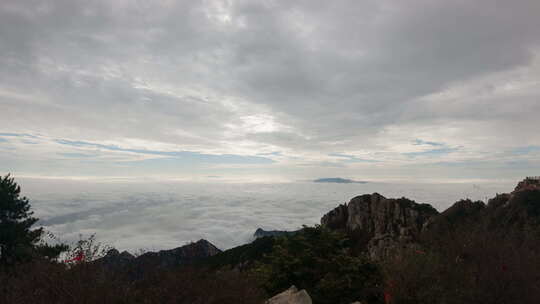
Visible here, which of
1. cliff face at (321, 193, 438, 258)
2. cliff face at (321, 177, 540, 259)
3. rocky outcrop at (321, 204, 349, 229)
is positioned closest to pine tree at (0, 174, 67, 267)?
cliff face at (321, 177, 540, 259)

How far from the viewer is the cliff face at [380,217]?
164 feet

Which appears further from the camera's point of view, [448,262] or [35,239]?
[35,239]

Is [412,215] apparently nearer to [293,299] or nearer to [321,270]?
[321,270]

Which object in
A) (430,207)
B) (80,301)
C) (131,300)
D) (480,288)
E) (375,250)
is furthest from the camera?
(430,207)

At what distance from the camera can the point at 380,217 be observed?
194 feet

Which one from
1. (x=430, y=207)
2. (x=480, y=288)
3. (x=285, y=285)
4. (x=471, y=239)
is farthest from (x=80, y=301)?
(x=430, y=207)

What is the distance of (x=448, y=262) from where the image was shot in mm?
13539

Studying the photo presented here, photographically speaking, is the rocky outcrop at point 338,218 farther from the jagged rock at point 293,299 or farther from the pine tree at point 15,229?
the jagged rock at point 293,299

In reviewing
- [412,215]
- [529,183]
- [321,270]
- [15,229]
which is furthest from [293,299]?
[529,183]

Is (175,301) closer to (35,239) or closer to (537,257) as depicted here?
(537,257)

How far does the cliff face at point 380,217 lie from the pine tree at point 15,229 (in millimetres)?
40410

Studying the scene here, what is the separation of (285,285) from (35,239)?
38.1 meters

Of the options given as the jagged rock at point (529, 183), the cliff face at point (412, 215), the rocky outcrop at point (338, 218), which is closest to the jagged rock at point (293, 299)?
the cliff face at point (412, 215)

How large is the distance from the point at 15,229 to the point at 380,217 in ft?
203
